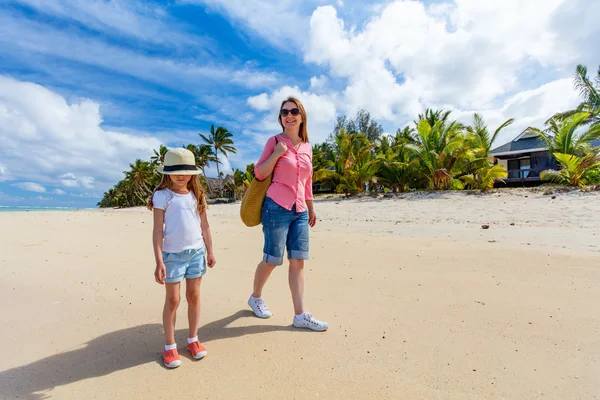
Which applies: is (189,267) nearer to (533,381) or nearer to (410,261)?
(533,381)

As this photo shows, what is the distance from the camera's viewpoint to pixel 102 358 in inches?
90.5

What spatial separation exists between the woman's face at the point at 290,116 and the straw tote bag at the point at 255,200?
185 mm

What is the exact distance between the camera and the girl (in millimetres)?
2186

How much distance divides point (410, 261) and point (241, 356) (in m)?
3.20

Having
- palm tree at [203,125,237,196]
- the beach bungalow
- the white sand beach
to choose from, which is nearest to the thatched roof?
palm tree at [203,125,237,196]

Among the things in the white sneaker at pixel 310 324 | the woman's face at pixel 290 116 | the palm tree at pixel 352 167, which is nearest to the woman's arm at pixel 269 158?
the woman's face at pixel 290 116

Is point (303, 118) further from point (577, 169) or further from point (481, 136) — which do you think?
point (481, 136)

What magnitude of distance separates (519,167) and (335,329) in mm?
31918

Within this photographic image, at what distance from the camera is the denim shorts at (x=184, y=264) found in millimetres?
2195

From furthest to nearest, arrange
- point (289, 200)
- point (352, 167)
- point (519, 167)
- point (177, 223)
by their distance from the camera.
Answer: point (519, 167)
point (352, 167)
point (289, 200)
point (177, 223)

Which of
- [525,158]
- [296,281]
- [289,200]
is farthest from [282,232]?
[525,158]

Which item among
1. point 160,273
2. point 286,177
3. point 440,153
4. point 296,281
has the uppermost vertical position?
point 440,153

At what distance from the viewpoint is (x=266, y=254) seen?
2762 millimetres

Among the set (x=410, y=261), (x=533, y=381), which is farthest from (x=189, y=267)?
(x=410, y=261)
